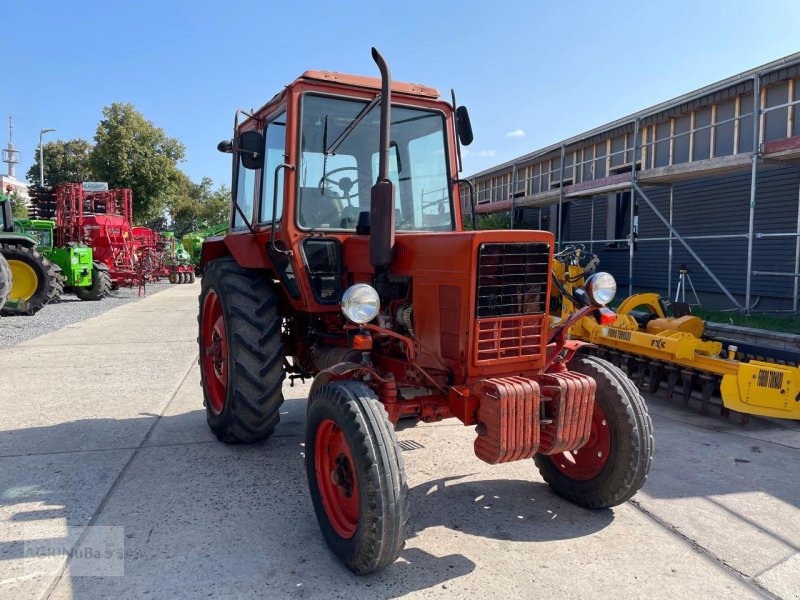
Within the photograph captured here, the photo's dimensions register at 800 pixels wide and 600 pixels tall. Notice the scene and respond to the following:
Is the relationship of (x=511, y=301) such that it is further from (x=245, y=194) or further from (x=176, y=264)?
(x=176, y=264)

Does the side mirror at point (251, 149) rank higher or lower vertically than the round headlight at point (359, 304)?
higher

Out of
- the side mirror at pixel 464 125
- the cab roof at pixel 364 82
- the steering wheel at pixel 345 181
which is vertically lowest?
the steering wheel at pixel 345 181

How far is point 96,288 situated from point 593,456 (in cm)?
1473

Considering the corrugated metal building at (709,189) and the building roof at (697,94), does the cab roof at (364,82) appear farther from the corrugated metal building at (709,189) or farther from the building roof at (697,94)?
the building roof at (697,94)

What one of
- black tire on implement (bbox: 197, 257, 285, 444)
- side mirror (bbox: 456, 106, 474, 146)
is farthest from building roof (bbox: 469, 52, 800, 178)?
black tire on implement (bbox: 197, 257, 285, 444)

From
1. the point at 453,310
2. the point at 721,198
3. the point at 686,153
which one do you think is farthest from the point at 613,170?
the point at 453,310

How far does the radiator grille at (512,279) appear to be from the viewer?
292 cm

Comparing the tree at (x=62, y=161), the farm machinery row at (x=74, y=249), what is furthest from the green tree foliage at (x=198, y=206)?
the farm machinery row at (x=74, y=249)

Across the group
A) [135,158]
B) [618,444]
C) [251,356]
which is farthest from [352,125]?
[135,158]

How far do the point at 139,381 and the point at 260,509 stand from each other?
3.82m

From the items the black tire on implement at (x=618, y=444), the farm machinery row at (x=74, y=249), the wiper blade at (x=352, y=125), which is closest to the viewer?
the black tire on implement at (x=618, y=444)

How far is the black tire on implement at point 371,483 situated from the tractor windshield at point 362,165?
4.76 ft

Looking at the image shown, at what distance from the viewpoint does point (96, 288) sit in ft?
49.6

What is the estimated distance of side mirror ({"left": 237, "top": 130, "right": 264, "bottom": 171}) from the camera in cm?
374
